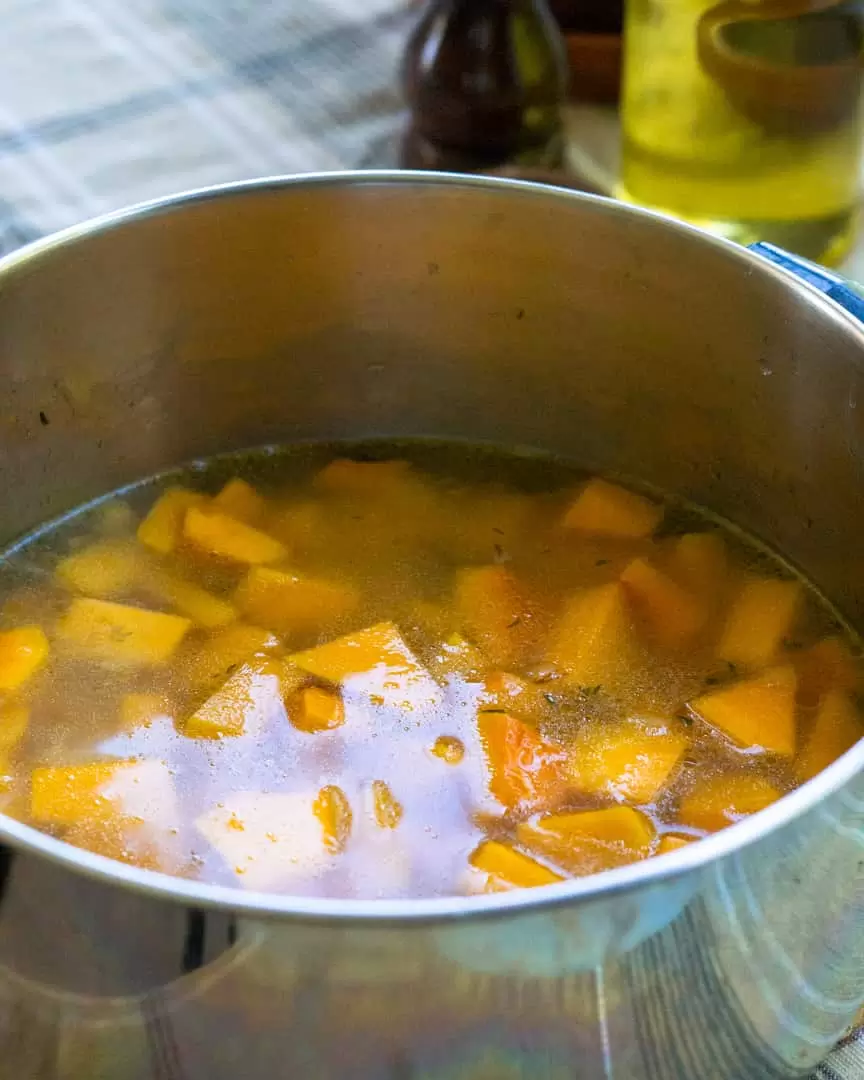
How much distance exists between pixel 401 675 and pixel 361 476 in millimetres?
282

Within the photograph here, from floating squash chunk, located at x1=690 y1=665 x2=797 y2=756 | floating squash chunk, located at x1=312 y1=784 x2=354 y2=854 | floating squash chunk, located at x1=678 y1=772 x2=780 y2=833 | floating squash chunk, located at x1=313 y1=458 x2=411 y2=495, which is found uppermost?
floating squash chunk, located at x1=312 y1=784 x2=354 y2=854

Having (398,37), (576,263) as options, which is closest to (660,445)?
(576,263)

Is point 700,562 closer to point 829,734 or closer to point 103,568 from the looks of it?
point 829,734

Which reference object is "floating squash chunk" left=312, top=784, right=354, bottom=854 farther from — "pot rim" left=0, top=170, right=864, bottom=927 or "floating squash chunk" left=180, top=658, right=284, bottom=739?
"pot rim" left=0, top=170, right=864, bottom=927

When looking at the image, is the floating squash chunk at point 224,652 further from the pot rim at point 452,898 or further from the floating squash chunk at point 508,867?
the pot rim at point 452,898

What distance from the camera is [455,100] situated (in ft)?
4.50

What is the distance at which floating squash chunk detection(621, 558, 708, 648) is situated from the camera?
3.38 ft

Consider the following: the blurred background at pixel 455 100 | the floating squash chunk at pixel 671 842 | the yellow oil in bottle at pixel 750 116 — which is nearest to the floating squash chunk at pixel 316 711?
the floating squash chunk at pixel 671 842

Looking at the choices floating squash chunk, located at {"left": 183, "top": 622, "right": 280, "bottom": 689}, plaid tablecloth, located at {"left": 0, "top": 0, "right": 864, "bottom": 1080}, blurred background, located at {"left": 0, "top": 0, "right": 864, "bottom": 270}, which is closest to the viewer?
floating squash chunk, located at {"left": 183, "top": 622, "right": 280, "bottom": 689}

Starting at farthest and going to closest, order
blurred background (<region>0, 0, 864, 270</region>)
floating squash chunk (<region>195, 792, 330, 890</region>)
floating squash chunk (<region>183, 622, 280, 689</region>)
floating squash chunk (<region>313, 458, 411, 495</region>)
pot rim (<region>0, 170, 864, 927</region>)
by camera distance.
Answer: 1. blurred background (<region>0, 0, 864, 270</region>)
2. floating squash chunk (<region>313, 458, 411, 495</region>)
3. floating squash chunk (<region>183, 622, 280, 689</region>)
4. floating squash chunk (<region>195, 792, 330, 890</region>)
5. pot rim (<region>0, 170, 864, 927</region>)

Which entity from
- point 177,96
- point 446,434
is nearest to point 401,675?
point 446,434

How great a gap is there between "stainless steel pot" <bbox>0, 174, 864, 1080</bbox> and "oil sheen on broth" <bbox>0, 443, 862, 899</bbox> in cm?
6

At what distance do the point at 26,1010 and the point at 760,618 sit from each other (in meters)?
0.66

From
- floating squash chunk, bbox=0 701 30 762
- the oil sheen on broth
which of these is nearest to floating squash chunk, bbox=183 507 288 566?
the oil sheen on broth
